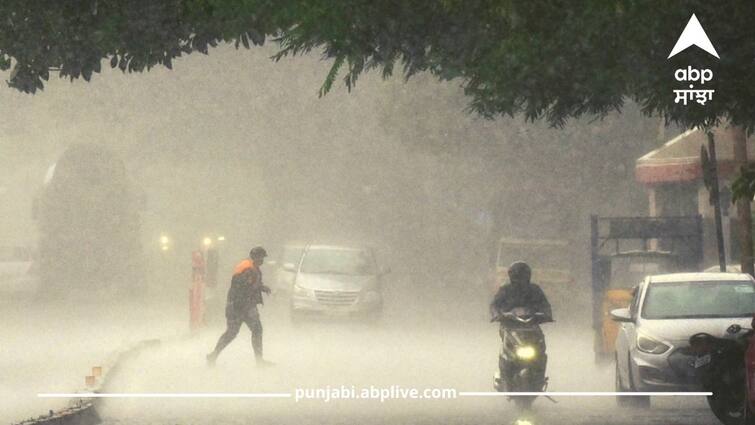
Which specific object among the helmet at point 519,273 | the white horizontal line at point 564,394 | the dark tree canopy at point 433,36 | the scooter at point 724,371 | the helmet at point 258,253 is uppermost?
the dark tree canopy at point 433,36

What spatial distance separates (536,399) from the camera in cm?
2159

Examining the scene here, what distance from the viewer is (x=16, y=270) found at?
44.2 meters

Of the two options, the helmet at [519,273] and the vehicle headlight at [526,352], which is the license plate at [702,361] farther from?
the helmet at [519,273]

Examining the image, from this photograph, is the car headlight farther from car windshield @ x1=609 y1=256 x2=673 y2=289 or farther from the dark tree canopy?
car windshield @ x1=609 y1=256 x2=673 y2=289

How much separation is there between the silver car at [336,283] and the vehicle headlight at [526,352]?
17963mm

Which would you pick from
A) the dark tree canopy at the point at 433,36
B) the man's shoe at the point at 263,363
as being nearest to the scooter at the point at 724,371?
the dark tree canopy at the point at 433,36

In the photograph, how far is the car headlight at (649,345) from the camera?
19141mm

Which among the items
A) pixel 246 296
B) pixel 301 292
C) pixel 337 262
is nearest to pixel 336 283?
pixel 301 292

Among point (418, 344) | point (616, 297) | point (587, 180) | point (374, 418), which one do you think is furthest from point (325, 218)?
point (374, 418)

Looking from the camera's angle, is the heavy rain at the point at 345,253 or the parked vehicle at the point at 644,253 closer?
the heavy rain at the point at 345,253

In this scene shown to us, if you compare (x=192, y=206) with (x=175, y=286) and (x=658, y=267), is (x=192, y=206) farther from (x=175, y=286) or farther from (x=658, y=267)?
(x=658, y=267)

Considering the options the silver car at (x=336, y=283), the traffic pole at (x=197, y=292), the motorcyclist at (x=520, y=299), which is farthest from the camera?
the silver car at (x=336, y=283)

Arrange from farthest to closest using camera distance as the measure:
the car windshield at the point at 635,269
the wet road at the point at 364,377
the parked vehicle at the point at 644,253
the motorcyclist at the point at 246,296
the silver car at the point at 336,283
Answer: the silver car at the point at 336,283
the car windshield at the point at 635,269
the parked vehicle at the point at 644,253
the motorcyclist at the point at 246,296
the wet road at the point at 364,377

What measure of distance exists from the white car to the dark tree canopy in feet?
91.9
